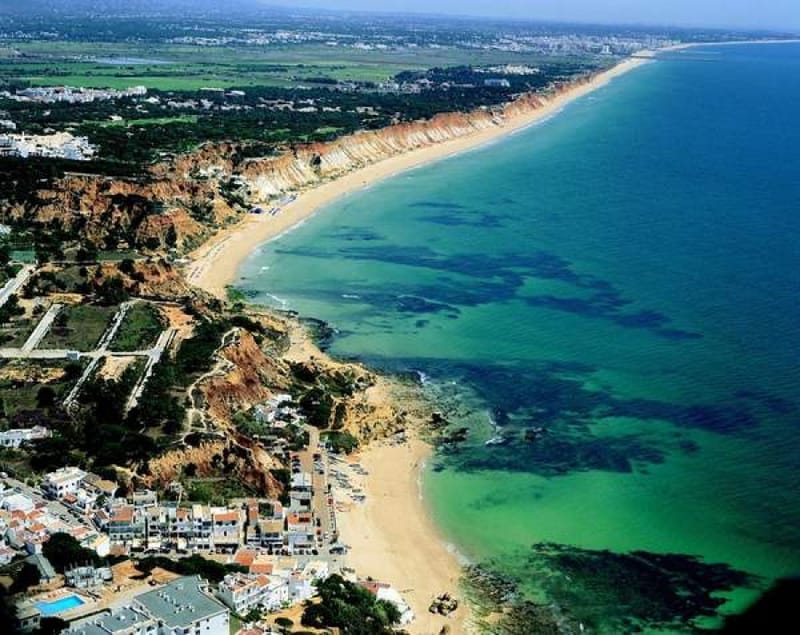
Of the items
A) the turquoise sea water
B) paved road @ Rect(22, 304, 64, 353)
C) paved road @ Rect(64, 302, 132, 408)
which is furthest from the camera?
paved road @ Rect(22, 304, 64, 353)

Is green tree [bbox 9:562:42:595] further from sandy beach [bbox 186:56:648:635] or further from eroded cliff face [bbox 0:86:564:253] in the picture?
eroded cliff face [bbox 0:86:564:253]

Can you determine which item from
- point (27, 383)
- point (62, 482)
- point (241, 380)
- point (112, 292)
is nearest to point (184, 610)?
point (62, 482)

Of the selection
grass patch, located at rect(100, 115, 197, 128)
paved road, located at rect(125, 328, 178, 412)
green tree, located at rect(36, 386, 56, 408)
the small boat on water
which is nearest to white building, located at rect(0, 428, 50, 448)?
green tree, located at rect(36, 386, 56, 408)

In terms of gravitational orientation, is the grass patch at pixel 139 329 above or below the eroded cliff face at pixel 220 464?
above

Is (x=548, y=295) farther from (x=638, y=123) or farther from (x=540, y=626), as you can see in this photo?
(x=638, y=123)

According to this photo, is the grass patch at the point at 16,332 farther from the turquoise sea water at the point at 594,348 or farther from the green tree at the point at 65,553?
Answer: the green tree at the point at 65,553

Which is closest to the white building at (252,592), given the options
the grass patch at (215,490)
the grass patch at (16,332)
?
the grass patch at (215,490)
